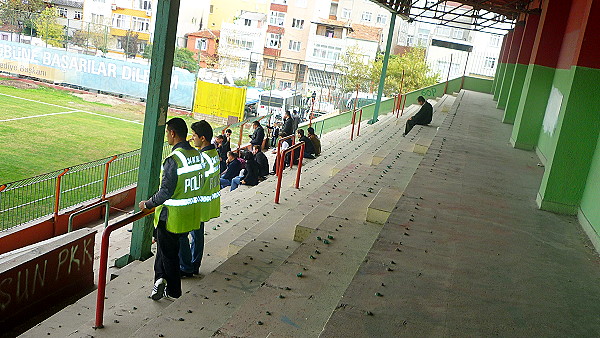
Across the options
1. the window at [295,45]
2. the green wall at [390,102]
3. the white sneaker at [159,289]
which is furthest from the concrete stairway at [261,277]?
the window at [295,45]

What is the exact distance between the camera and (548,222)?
22.2 ft

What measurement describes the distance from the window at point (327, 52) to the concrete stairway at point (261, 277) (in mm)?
51149

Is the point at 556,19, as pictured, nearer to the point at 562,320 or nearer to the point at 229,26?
the point at 562,320

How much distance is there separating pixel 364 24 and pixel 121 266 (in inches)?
2371

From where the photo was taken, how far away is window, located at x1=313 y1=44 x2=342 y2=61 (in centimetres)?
5903

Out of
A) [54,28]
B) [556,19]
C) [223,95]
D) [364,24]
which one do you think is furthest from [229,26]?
[556,19]

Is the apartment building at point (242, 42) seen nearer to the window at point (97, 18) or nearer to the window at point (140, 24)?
the window at point (140, 24)

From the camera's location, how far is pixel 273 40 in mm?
63281

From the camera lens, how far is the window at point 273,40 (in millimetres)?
62812

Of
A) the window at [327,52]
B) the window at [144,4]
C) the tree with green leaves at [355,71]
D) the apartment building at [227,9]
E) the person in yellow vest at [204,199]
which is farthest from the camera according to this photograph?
the apartment building at [227,9]

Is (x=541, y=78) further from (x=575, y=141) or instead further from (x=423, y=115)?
(x=575, y=141)

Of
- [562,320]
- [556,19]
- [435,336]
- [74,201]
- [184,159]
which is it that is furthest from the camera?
[556,19]

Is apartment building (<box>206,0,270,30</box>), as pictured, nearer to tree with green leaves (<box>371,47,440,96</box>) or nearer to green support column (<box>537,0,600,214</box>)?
tree with green leaves (<box>371,47,440,96</box>)

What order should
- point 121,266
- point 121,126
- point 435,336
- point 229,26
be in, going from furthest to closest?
1. point 229,26
2. point 121,126
3. point 121,266
4. point 435,336
